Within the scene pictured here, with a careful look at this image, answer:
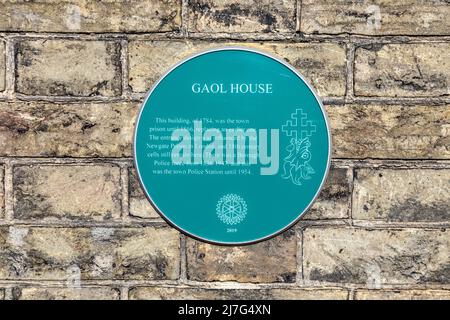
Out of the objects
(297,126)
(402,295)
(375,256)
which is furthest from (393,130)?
(402,295)

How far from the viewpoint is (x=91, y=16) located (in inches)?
70.5

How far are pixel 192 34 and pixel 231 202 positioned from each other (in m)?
0.54

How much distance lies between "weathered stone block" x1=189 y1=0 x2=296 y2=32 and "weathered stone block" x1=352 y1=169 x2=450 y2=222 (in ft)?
1.75

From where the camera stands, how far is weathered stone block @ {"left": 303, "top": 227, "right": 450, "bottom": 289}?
6.02 feet

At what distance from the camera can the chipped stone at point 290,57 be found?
179 centimetres

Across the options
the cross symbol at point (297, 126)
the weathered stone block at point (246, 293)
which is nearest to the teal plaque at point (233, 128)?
the cross symbol at point (297, 126)

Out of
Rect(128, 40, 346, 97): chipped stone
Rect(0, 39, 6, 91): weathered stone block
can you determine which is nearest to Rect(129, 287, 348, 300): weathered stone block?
Rect(128, 40, 346, 97): chipped stone

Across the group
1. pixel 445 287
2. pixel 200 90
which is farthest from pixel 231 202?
pixel 445 287

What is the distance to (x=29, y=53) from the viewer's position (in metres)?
1.81

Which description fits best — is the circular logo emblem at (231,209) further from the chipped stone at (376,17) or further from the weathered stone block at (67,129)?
the chipped stone at (376,17)

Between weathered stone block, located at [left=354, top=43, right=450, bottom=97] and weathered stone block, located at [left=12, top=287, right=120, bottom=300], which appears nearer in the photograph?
weathered stone block, located at [left=354, top=43, right=450, bottom=97]

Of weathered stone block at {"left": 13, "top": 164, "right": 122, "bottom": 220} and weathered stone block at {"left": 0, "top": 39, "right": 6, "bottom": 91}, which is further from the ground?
weathered stone block at {"left": 0, "top": 39, "right": 6, "bottom": 91}

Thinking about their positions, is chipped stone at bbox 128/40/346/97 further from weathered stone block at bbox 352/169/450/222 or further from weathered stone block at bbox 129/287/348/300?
weathered stone block at bbox 129/287/348/300
